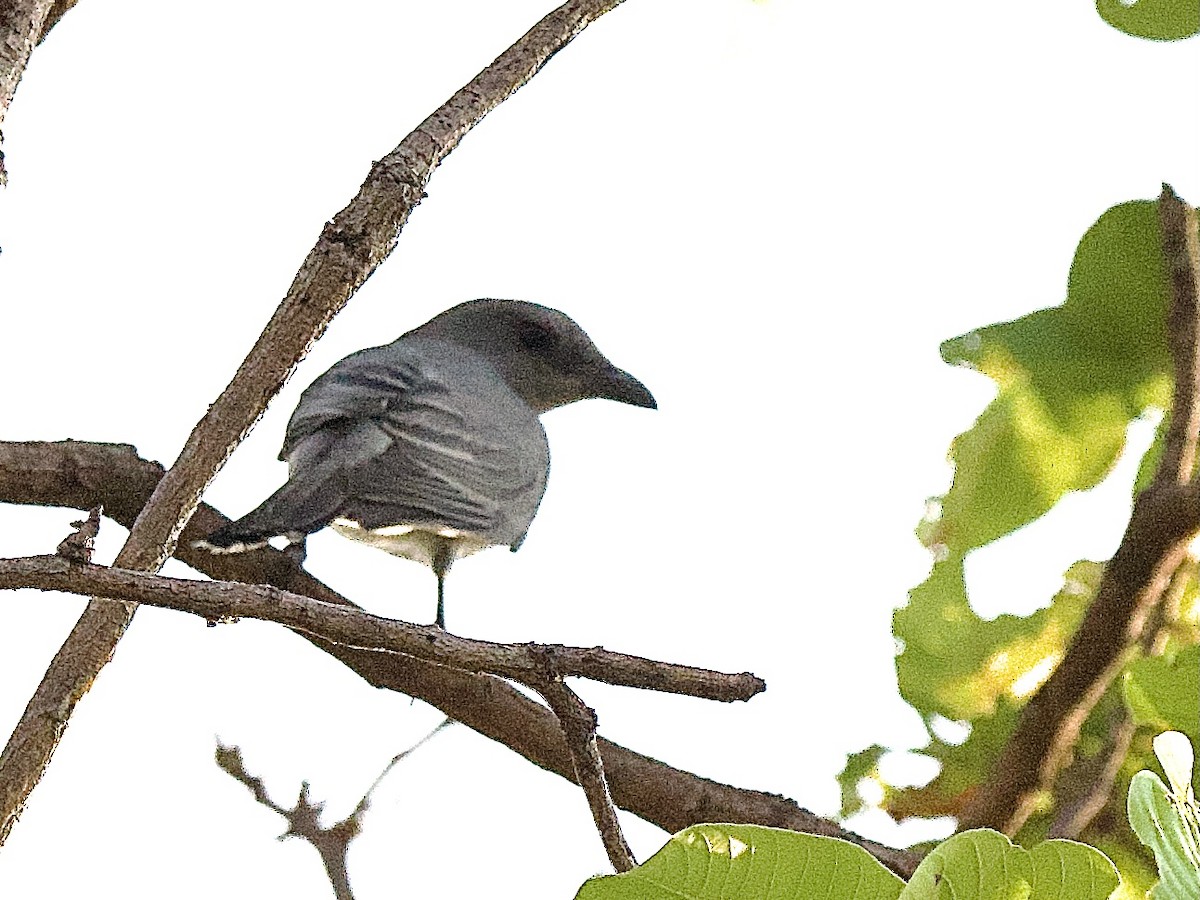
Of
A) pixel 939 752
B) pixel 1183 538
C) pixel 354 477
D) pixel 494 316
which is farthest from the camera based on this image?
pixel 494 316

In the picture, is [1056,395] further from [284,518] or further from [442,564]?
[284,518]

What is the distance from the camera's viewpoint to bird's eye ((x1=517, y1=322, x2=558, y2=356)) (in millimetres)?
2711

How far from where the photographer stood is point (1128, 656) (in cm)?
177

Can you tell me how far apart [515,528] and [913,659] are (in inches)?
22.4

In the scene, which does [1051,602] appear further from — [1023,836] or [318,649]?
[318,649]

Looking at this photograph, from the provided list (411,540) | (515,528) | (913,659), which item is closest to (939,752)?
(913,659)

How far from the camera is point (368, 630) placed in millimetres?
735

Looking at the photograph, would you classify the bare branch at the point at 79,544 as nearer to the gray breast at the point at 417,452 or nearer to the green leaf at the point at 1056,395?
the gray breast at the point at 417,452

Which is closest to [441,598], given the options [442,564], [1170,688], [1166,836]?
[442,564]

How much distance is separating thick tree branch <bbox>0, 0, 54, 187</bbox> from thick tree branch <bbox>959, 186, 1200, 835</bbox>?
1.28 m

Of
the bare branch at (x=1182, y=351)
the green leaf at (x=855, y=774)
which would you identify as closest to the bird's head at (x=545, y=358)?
the green leaf at (x=855, y=774)

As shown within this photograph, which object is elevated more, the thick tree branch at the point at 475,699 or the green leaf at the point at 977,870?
the thick tree branch at the point at 475,699

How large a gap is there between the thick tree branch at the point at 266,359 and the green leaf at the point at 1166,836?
0.54 metres

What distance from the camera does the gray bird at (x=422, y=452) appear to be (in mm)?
1823
